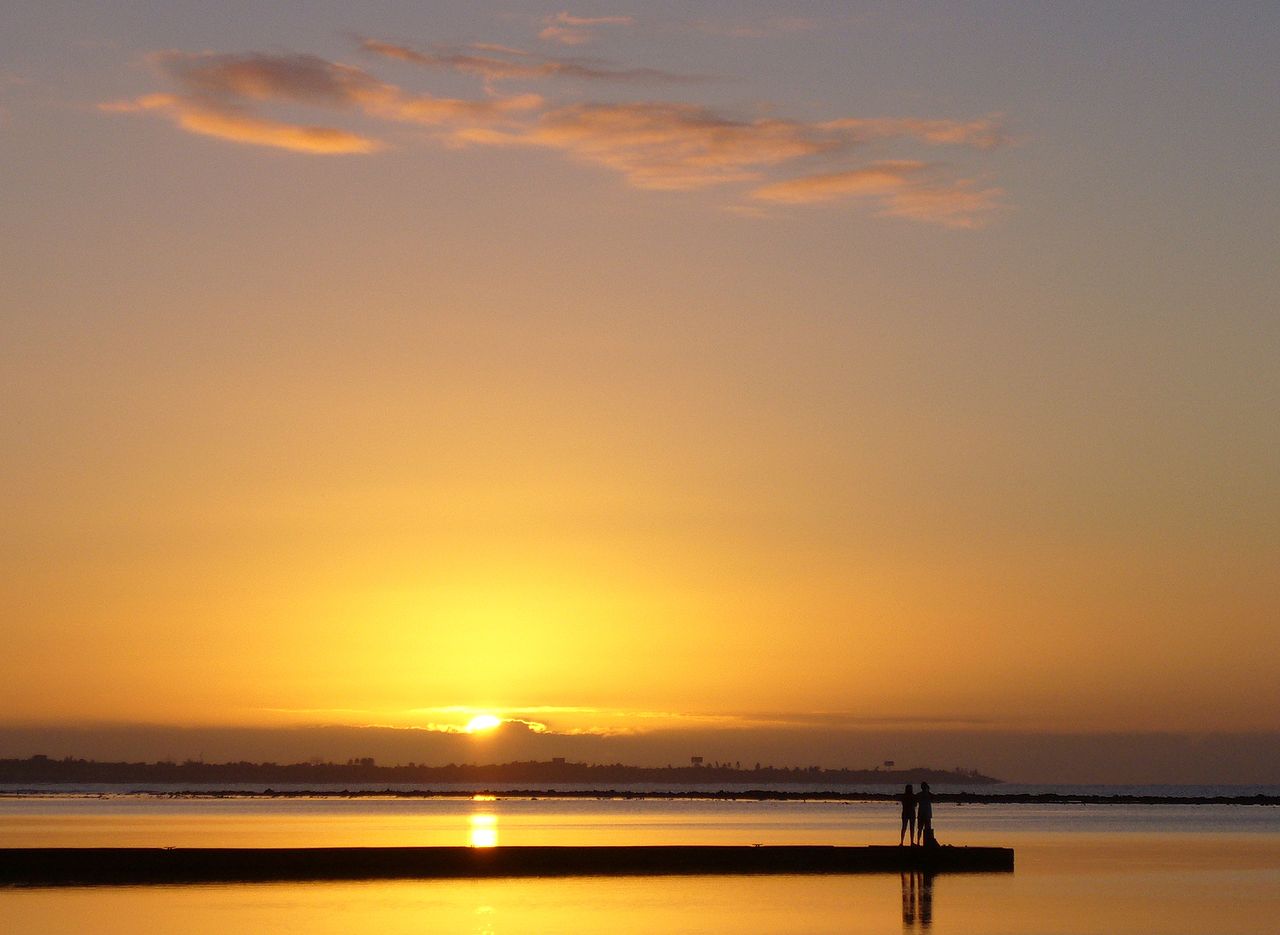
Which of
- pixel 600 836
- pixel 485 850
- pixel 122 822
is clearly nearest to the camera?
pixel 485 850

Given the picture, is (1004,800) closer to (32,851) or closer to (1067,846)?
(1067,846)

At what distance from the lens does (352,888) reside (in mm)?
34281

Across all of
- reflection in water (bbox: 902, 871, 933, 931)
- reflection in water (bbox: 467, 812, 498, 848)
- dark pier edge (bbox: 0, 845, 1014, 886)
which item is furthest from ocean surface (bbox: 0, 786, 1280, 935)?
reflection in water (bbox: 467, 812, 498, 848)

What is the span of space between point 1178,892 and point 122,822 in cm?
5453

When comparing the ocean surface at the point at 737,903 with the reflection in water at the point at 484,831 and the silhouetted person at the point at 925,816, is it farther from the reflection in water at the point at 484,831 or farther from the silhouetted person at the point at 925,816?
the reflection in water at the point at 484,831

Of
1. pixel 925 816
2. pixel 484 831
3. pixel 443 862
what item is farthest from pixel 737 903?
pixel 484 831

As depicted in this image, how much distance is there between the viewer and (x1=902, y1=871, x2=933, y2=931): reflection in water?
28109 millimetres


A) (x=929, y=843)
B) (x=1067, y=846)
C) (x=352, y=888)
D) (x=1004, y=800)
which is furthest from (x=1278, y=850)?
(x=1004, y=800)

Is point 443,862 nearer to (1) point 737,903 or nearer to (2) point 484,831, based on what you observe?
(1) point 737,903

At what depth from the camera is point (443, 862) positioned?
122 ft

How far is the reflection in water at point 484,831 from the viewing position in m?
54.8

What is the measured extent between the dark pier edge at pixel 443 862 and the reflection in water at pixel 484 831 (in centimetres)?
998

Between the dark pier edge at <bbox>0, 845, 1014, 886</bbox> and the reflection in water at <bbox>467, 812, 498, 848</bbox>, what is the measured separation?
9.98m

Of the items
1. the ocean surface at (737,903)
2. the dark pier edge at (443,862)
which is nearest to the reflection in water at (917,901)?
the ocean surface at (737,903)
